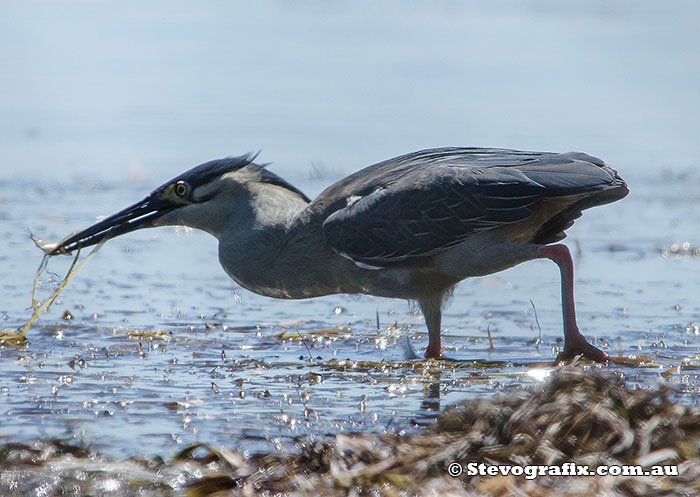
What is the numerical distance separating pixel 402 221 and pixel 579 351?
1.08 metres

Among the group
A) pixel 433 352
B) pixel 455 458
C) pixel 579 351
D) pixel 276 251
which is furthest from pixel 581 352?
pixel 455 458

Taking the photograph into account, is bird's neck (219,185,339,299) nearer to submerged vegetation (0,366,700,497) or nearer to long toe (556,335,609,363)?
long toe (556,335,609,363)

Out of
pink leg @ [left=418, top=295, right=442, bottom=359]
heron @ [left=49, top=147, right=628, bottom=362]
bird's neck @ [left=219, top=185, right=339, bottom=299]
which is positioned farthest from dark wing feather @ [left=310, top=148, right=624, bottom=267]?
pink leg @ [left=418, top=295, right=442, bottom=359]

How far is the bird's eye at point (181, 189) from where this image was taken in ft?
21.2

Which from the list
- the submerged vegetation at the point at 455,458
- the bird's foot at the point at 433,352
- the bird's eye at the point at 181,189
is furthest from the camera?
the bird's eye at the point at 181,189

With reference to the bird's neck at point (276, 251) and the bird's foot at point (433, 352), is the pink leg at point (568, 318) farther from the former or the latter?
the bird's neck at point (276, 251)

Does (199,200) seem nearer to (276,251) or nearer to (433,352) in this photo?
(276,251)

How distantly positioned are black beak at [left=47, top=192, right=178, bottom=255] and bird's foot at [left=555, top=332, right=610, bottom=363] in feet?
7.37

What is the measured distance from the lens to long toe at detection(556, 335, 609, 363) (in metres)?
5.77

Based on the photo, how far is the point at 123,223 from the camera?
6.57 m

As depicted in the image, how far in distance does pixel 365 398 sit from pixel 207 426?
793mm

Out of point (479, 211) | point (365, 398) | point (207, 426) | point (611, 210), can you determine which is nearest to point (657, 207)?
point (611, 210)

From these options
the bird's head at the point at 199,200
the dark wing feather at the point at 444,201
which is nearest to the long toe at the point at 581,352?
the dark wing feather at the point at 444,201

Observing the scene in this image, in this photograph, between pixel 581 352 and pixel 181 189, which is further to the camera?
pixel 181 189
